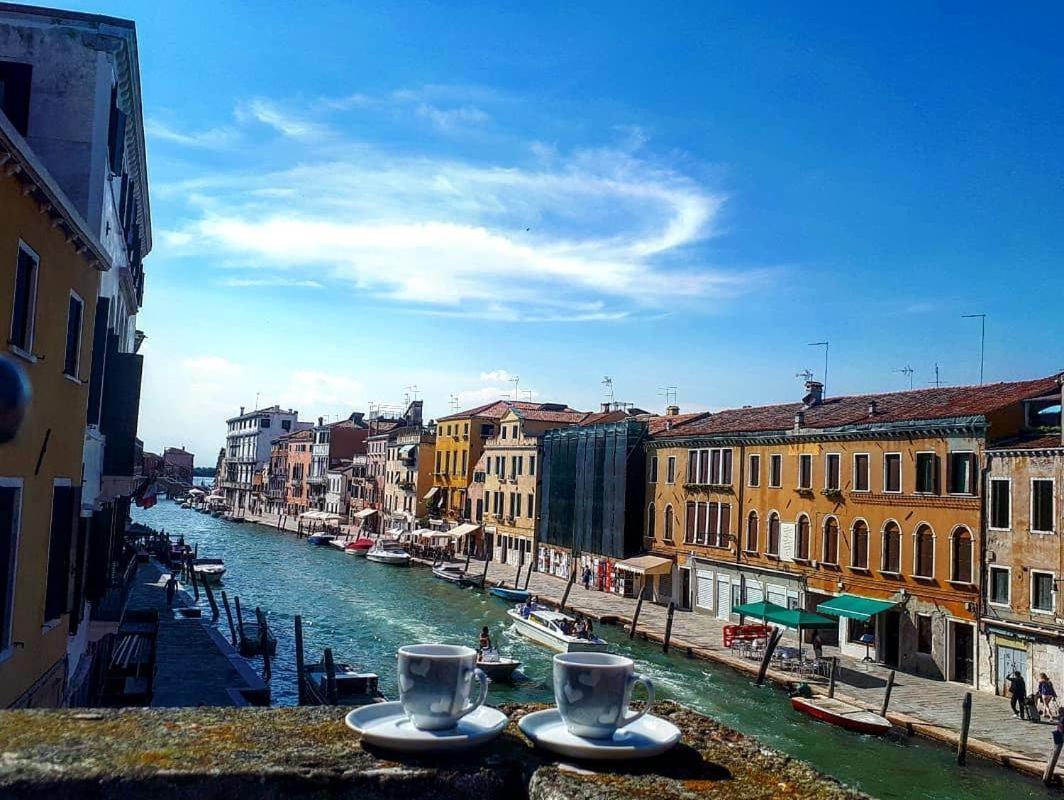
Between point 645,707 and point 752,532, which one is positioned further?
point 752,532

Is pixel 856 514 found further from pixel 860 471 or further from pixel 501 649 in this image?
pixel 501 649

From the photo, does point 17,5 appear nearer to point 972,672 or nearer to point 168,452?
point 972,672

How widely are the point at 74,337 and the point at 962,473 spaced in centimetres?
2295

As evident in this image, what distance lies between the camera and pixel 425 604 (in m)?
40.0

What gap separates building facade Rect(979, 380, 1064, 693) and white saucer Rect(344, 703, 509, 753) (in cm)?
2293

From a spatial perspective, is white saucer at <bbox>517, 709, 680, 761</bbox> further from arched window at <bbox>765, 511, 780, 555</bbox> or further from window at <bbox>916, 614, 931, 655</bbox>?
arched window at <bbox>765, 511, 780, 555</bbox>

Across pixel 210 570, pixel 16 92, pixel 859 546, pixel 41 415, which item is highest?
pixel 16 92

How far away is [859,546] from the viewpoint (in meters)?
28.4

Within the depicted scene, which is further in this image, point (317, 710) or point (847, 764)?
point (847, 764)

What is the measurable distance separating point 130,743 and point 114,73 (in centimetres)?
1165

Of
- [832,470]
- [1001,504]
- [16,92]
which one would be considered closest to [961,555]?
[1001,504]

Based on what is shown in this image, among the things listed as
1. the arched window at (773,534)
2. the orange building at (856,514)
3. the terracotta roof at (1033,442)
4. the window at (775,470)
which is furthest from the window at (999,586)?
the window at (775,470)

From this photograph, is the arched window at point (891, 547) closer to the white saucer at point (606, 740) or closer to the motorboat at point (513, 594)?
the motorboat at point (513, 594)

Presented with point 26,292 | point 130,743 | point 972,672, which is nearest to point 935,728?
point 972,672
